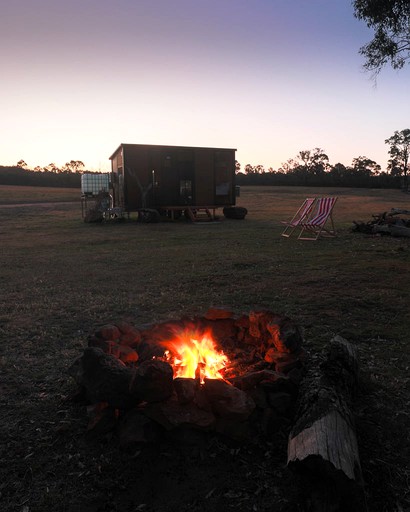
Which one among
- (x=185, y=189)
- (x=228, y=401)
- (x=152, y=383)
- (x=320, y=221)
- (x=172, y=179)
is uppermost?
(x=172, y=179)

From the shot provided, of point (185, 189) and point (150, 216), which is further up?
point (185, 189)

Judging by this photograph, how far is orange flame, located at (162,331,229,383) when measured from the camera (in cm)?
316

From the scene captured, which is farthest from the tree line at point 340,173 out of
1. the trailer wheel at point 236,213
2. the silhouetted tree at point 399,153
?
the trailer wheel at point 236,213

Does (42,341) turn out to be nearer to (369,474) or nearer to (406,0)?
(369,474)

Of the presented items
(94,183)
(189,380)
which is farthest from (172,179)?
(189,380)

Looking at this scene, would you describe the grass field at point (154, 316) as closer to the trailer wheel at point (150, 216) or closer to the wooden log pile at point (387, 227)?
the wooden log pile at point (387, 227)

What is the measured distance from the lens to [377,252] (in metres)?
10.3

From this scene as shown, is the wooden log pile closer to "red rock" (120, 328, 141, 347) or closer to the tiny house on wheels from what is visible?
the tiny house on wheels

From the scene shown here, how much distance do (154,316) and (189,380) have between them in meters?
2.57

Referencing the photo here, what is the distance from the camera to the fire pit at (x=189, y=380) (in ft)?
8.80

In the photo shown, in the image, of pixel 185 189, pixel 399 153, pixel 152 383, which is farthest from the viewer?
pixel 399 153

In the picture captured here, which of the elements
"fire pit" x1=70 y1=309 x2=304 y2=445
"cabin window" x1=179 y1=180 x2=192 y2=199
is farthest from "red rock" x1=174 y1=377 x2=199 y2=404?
"cabin window" x1=179 y1=180 x2=192 y2=199

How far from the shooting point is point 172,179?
20656mm

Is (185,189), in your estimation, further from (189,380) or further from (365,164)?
(365,164)
